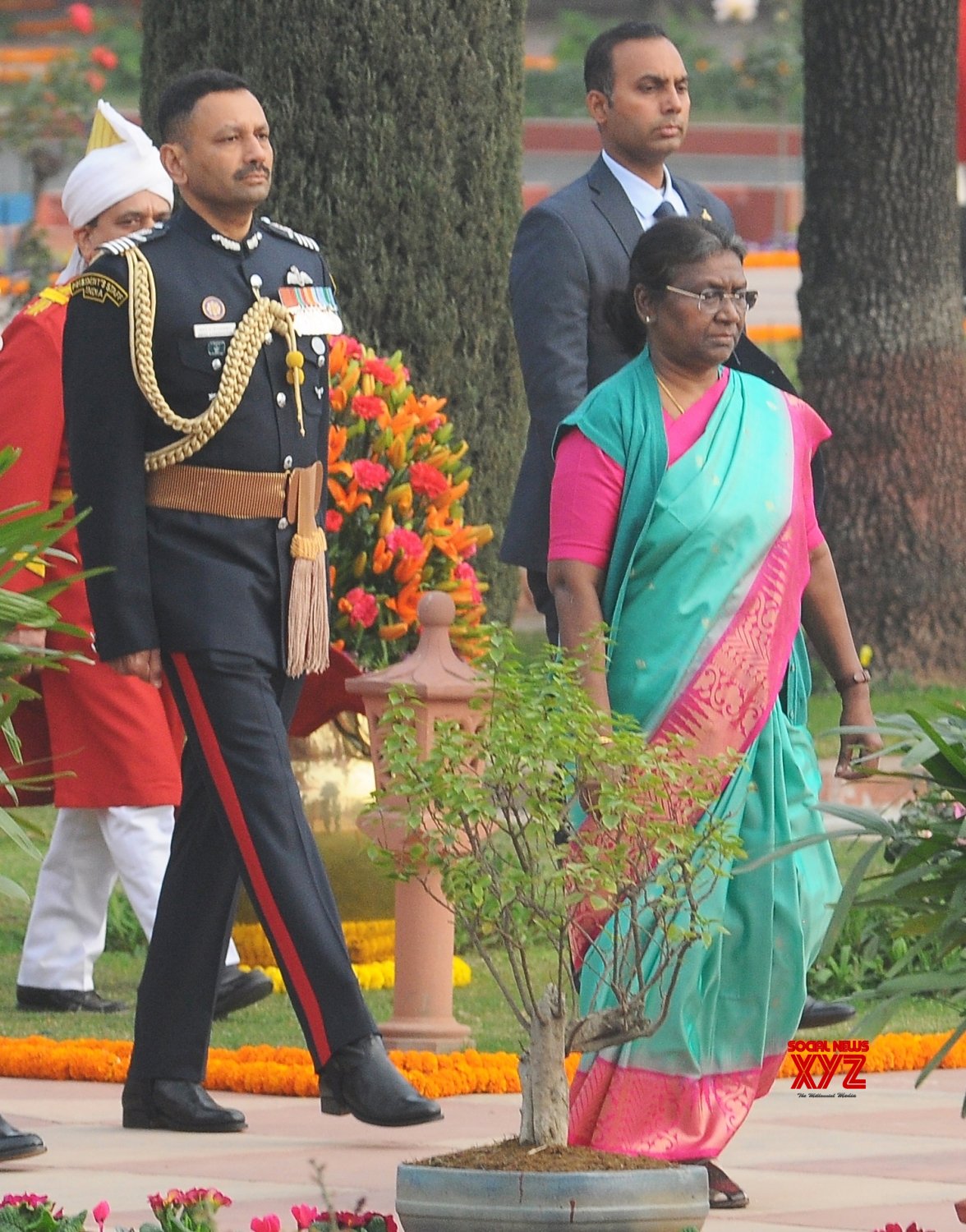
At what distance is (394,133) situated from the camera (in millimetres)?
8609

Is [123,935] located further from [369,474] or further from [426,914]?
[426,914]

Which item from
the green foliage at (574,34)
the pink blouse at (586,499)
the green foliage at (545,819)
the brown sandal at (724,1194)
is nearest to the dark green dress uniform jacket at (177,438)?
the pink blouse at (586,499)

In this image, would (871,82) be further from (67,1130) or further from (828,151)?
(67,1130)

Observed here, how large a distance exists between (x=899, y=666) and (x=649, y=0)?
26906mm

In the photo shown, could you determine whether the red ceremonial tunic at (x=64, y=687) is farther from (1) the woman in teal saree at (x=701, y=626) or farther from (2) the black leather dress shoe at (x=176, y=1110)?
(1) the woman in teal saree at (x=701, y=626)

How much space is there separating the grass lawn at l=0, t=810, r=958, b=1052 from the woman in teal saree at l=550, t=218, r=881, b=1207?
56.9 inches

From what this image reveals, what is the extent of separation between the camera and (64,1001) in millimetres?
7004

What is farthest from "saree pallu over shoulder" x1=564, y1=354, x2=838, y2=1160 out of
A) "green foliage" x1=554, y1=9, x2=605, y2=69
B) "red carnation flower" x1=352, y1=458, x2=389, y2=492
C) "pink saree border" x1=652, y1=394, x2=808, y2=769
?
"green foliage" x1=554, y1=9, x2=605, y2=69

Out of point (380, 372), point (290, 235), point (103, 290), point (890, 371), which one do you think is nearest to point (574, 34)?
point (890, 371)

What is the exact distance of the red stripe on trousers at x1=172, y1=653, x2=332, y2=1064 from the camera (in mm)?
5172

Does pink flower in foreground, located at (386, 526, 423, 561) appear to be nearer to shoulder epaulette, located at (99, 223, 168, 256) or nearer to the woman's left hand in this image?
shoulder epaulette, located at (99, 223, 168, 256)

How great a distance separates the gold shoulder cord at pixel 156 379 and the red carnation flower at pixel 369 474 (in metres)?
1.88

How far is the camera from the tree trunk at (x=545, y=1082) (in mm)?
4137

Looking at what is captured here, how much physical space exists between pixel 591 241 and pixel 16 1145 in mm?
2210
